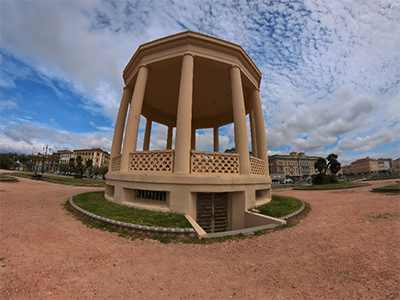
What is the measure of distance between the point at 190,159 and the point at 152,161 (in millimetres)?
1684

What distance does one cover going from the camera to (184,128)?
7.17 metres

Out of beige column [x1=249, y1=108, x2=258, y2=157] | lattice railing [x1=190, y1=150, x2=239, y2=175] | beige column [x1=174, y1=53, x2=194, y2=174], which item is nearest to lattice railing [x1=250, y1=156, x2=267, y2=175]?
lattice railing [x1=190, y1=150, x2=239, y2=175]

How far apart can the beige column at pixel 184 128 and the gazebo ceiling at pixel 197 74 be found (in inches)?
56.3

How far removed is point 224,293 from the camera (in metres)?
2.55

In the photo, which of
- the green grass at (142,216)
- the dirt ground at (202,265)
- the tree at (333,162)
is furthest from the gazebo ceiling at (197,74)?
the tree at (333,162)

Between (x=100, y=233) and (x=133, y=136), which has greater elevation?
(x=133, y=136)

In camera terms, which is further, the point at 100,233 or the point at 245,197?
the point at 245,197

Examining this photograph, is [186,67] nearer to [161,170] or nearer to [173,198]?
[161,170]

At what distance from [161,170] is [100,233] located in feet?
9.99

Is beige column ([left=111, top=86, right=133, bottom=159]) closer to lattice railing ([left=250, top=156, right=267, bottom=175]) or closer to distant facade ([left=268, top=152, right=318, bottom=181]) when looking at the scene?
lattice railing ([left=250, top=156, right=267, bottom=175])

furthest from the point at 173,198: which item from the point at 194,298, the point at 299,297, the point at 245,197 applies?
the point at 299,297

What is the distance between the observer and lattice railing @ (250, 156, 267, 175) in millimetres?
8750

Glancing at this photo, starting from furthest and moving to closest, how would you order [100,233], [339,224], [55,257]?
[339,224]
[100,233]
[55,257]

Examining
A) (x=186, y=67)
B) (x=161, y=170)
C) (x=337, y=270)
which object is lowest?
(x=337, y=270)
